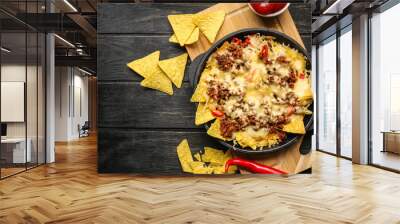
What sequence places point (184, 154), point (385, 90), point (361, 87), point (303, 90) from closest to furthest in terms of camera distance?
1. point (303, 90)
2. point (184, 154)
3. point (385, 90)
4. point (361, 87)

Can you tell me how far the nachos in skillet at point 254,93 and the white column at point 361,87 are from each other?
2.65 meters

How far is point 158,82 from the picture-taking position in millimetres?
5656

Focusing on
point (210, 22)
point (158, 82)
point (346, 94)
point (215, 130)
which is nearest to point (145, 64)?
point (158, 82)

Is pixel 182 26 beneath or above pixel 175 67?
above

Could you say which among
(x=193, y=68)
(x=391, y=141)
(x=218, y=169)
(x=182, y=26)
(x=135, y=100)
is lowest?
(x=218, y=169)

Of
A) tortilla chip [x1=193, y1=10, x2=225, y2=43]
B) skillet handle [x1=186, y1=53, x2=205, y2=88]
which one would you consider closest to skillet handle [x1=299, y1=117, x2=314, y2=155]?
skillet handle [x1=186, y1=53, x2=205, y2=88]

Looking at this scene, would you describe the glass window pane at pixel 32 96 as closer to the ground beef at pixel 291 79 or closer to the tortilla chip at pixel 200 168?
the tortilla chip at pixel 200 168

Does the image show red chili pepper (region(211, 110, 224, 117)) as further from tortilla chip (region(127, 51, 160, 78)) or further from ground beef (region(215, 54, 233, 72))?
tortilla chip (region(127, 51, 160, 78))

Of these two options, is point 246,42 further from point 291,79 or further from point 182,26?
point 182,26

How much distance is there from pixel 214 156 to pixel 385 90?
3646 millimetres

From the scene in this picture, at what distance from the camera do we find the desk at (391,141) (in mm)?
6754

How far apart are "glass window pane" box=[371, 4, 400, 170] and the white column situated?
126 mm

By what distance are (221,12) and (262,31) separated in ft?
2.18

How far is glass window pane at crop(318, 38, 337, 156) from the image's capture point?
31.0ft
